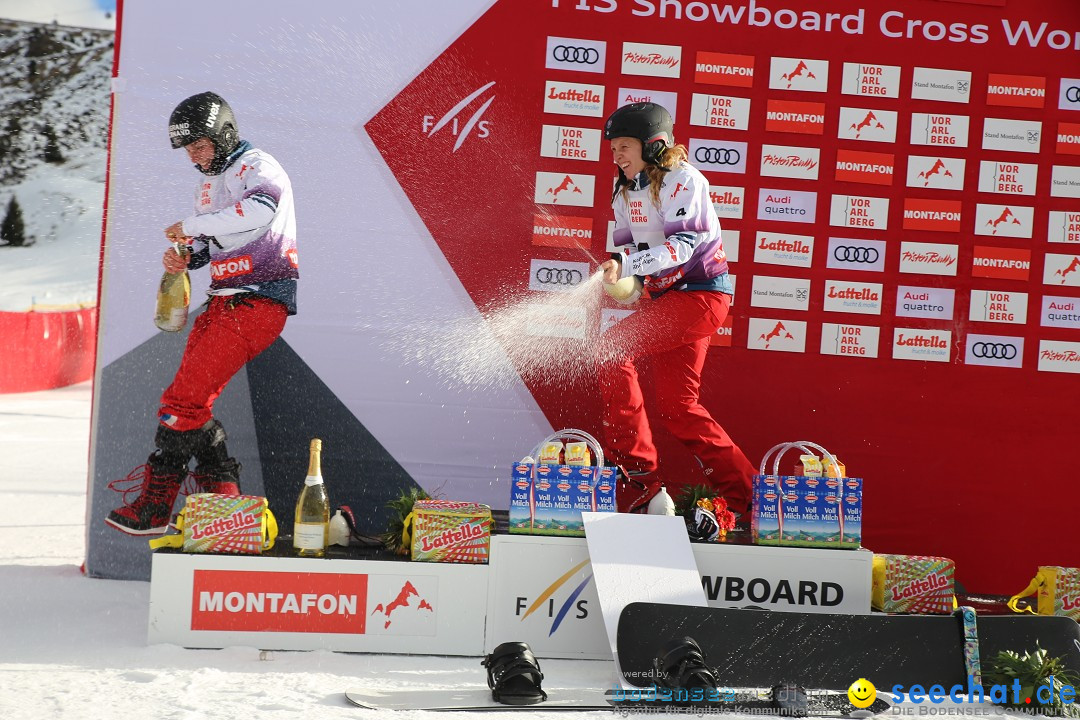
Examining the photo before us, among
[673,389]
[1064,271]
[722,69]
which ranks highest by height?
[722,69]

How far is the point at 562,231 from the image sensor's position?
436cm

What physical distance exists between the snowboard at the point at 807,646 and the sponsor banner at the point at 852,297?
1701 mm

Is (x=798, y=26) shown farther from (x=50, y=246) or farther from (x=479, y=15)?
(x=50, y=246)

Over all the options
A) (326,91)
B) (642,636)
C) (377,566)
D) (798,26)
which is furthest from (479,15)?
(642,636)

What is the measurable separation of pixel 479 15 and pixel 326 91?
0.71 meters

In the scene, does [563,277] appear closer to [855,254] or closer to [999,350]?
[855,254]

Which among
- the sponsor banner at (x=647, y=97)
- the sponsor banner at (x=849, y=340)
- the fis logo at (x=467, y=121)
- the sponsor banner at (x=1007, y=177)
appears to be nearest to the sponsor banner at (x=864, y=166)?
the sponsor banner at (x=1007, y=177)

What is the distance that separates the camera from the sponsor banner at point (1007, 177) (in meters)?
4.44

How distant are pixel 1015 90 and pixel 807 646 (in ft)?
9.05

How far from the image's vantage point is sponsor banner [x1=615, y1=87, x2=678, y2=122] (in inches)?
170

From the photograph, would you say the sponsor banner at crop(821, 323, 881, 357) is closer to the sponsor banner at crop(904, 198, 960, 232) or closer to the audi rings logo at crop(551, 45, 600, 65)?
the sponsor banner at crop(904, 198, 960, 232)

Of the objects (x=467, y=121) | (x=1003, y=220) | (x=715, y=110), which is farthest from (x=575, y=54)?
(x=1003, y=220)

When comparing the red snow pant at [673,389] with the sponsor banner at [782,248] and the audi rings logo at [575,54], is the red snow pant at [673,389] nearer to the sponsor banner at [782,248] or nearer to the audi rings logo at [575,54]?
the sponsor banner at [782,248]

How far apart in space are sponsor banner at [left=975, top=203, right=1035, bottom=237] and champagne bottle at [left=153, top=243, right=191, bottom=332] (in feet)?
10.9
